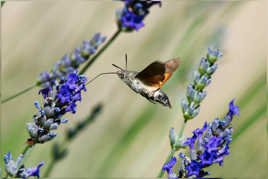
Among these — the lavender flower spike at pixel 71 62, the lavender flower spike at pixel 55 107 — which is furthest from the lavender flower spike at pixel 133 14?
the lavender flower spike at pixel 55 107

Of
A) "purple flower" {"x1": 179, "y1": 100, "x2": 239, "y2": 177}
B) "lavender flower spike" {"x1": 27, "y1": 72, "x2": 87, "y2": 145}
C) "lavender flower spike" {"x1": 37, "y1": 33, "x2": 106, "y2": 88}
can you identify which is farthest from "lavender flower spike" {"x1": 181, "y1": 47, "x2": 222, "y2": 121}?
"lavender flower spike" {"x1": 37, "y1": 33, "x2": 106, "y2": 88}

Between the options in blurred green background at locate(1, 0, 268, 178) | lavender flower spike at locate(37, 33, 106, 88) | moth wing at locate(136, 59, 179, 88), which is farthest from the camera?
blurred green background at locate(1, 0, 268, 178)

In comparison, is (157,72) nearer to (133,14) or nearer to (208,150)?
(133,14)

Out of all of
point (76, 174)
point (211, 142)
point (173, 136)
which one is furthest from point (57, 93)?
point (76, 174)

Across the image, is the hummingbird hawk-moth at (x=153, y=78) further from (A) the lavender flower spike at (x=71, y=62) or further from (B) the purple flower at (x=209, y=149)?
(B) the purple flower at (x=209, y=149)

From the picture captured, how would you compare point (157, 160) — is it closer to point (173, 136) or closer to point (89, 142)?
point (89, 142)

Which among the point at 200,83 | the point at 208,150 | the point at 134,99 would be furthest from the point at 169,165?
the point at 134,99

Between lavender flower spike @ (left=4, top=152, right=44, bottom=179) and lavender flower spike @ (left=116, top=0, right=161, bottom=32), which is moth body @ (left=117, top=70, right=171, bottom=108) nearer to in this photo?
lavender flower spike @ (left=116, top=0, right=161, bottom=32)
